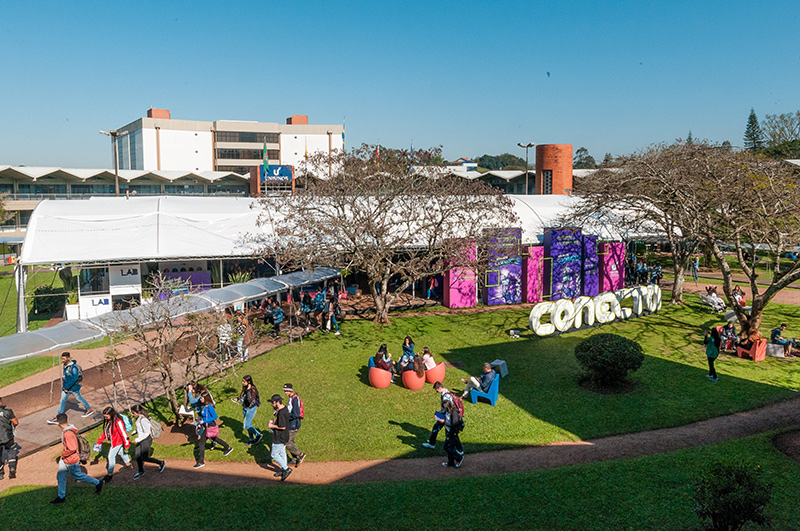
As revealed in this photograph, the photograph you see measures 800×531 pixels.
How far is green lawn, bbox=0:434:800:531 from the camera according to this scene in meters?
8.11

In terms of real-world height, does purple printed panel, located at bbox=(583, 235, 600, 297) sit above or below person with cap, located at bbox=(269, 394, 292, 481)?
above

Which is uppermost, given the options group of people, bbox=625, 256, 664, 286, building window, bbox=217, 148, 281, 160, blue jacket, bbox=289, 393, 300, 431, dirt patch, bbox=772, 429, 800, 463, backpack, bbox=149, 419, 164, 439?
building window, bbox=217, 148, 281, 160

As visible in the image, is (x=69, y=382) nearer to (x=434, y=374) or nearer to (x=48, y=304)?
(x=434, y=374)

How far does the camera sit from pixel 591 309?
20.1 metres

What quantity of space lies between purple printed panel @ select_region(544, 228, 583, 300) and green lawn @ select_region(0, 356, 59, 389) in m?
20.4

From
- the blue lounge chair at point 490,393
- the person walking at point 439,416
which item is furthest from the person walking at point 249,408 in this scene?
the blue lounge chair at point 490,393

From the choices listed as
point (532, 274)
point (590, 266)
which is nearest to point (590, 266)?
point (590, 266)

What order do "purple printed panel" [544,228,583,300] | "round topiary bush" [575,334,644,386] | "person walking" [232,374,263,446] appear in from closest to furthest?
"person walking" [232,374,263,446] < "round topiary bush" [575,334,644,386] < "purple printed panel" [544,228,583,300]

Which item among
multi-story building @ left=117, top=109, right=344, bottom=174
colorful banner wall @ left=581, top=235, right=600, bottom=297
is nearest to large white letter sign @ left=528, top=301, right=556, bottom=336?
colorful banner wall @ left=581, top=235, right=600, bottom=297

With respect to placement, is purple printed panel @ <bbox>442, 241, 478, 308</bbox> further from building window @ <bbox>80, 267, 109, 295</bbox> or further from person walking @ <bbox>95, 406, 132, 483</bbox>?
person walking @ <bbox>95, 406, 132, 483</bbox>

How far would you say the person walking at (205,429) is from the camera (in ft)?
34.6

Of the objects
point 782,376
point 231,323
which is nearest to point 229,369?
point 231,323

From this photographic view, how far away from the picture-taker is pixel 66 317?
72.5ft

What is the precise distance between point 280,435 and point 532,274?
710 inches
